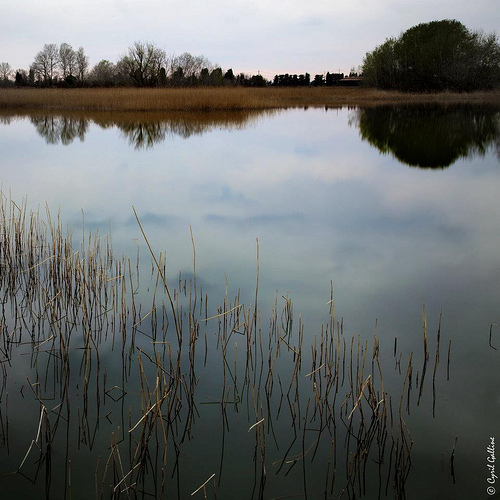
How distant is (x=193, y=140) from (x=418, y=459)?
41.5ft

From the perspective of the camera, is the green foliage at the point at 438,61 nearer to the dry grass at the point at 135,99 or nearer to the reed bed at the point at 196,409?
the dry grass at the point at 135,99

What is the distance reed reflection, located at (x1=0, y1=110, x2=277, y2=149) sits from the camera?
15.0 metres

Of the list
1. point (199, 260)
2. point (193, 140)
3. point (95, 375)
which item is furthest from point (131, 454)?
point (193, 140)

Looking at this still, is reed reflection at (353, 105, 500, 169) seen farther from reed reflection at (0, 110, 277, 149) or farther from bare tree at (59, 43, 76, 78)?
bare tree at (59, 43, 76, 78)

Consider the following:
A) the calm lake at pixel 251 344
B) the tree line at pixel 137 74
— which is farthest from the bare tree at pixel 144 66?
the calm lake at pixel 251 344

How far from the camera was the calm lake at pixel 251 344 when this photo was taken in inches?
93.4

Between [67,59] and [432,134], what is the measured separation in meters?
44.8

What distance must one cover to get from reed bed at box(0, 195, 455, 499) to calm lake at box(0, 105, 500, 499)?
11 mm

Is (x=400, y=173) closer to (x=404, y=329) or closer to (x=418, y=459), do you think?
(x=404, y=329)

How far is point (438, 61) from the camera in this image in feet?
110

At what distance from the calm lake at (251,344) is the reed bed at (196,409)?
0.01 m

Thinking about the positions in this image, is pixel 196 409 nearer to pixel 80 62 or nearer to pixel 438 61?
pixel 438 61

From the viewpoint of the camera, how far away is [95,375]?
119 inches

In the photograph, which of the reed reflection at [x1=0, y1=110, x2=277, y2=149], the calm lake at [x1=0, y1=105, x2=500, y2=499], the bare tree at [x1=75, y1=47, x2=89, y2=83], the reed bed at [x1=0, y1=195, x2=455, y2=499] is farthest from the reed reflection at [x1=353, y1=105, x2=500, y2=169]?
the bare tree at [x1=75, y1=47, x2=89, y2=83]
